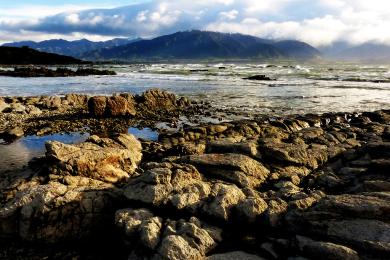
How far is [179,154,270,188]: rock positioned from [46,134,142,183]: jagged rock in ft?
9.46

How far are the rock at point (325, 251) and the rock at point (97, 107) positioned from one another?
31.7m

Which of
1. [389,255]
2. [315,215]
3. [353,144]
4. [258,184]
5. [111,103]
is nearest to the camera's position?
[389,255]

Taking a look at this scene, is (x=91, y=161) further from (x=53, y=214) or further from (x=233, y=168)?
(x=233, y=168)

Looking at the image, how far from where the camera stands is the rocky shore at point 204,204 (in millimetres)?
12703

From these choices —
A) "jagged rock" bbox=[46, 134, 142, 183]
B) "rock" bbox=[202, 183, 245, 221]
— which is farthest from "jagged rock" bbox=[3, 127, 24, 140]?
"rock" bbox=[202, 183, 245, 221]

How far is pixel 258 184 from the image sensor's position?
17.7 m

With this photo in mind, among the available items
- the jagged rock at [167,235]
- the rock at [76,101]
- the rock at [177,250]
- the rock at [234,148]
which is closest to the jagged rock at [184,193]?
the jagged rock at [167,235]

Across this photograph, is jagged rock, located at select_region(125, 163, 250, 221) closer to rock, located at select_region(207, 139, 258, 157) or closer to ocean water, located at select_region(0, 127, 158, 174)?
rock, located at select_region(207, 139, 258, 157)

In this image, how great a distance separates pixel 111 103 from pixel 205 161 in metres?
25.1

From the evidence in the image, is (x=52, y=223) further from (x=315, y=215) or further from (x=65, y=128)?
(x=65, y=128)

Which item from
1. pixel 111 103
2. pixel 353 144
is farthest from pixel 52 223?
pixel 111 103

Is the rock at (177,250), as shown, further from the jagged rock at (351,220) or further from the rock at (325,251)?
the jagged rock at (351,220)

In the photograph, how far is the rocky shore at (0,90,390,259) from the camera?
500 inches

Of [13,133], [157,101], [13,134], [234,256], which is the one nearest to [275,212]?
[234,256]
